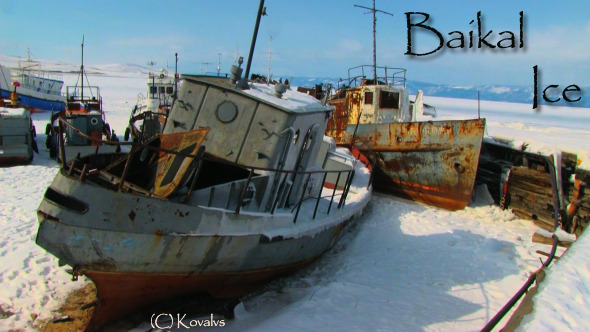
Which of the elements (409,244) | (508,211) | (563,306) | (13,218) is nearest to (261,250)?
(563,306)

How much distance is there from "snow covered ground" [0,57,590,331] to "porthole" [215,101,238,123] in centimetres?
268

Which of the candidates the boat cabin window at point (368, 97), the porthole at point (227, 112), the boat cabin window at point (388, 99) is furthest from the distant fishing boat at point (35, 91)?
the porthole at point (227, 112)

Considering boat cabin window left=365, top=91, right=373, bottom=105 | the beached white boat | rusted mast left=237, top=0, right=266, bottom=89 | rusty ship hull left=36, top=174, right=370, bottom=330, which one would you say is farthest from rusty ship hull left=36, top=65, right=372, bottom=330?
boat cabin window left=365, top=91, right=373, bottom=105

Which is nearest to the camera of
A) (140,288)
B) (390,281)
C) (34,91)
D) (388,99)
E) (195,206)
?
(195,206)

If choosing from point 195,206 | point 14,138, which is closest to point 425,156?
point 195,206

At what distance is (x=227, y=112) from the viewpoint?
605cm

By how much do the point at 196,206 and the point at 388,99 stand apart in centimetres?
1287

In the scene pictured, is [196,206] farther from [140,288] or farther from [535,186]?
[535,186]

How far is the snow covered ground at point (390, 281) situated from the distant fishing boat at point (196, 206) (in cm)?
68

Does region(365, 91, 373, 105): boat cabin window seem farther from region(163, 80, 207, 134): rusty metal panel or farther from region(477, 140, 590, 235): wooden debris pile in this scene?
region(163, 80, 207, 134): rusty metal panel

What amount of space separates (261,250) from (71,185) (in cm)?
250

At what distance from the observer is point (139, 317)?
17.6 ft

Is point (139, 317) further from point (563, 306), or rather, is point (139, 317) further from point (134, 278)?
point (563, 306)

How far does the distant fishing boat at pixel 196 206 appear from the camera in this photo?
4.55m
